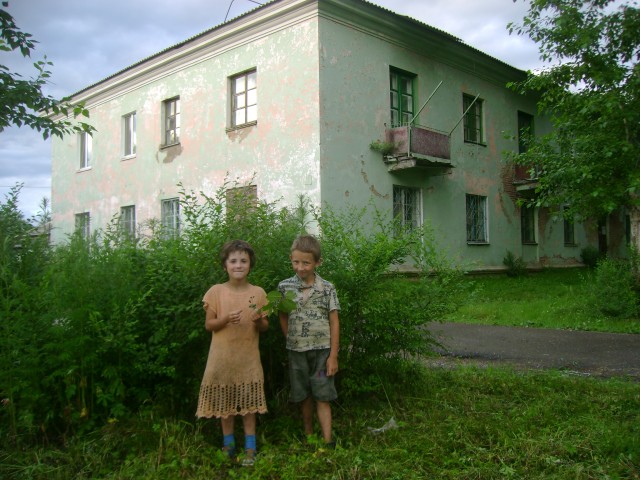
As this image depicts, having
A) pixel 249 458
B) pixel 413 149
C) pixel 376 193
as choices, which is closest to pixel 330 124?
pixel 376 193

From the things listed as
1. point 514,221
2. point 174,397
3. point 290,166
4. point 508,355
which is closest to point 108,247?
point 174,397

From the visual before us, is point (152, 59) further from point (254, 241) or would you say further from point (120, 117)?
point (254, 241)

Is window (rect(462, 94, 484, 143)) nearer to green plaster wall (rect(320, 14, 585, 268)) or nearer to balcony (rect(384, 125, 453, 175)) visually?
green plaster wall (rect(320, 14, 585, 268))

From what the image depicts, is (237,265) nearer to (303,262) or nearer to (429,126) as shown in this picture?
(303,262)

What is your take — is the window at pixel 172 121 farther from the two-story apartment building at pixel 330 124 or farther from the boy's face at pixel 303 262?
the boy's face at pixel 303 262

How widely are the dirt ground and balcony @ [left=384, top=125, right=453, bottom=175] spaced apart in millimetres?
5465

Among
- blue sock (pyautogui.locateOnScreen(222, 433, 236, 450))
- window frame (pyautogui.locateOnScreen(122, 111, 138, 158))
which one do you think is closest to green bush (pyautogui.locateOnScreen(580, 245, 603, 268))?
window frame (pyautogui.locateOnScreen(122, 111, 138, 158))

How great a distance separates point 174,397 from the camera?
3867 millimetres

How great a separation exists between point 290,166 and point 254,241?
9.48 meters

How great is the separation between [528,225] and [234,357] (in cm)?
1730

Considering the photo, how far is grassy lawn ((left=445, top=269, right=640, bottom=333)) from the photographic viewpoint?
931cm

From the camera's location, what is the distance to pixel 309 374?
3.73 meters

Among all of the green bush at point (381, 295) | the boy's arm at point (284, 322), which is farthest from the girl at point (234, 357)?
the green bush at point (381, 295)

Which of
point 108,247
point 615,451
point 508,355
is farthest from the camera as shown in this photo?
point 508,355
